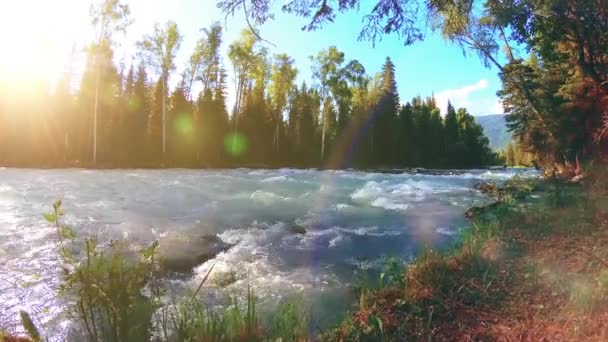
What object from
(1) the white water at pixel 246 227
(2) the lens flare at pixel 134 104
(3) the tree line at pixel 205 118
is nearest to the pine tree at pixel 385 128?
(3) the tree line at pixel 205 118

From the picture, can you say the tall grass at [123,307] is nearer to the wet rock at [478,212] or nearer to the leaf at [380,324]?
the leaf at [380,324]

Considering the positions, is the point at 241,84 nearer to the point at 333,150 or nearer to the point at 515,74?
the point at 333,150

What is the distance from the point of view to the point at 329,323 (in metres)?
3.73

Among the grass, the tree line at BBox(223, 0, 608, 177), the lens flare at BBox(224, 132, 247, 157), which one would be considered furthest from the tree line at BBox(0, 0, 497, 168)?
the grass

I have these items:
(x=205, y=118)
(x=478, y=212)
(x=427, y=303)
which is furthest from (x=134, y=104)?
(x=427, y=303)

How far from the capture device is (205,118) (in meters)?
39.6

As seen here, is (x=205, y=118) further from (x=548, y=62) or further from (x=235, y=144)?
(x=548, y=62)

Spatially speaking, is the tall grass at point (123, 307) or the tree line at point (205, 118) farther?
the tree line at point (205, 118)

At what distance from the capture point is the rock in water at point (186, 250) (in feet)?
17.4

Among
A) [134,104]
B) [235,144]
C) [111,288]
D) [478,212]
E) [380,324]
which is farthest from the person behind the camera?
[235,144]

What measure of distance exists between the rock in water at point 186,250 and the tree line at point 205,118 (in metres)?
24.8

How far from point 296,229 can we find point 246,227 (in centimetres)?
103

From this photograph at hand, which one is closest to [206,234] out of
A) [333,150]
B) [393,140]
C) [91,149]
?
[91,149]

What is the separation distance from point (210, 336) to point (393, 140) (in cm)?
5084
